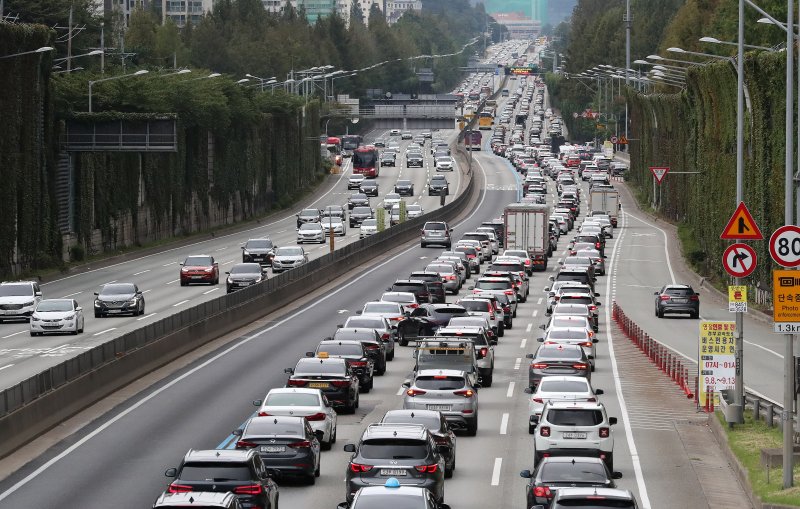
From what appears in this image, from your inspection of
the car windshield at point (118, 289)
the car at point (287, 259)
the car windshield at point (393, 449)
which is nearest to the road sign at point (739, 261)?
the car windshield at point (393, 449)

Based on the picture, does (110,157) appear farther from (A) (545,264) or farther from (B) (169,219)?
(A) (545,264)

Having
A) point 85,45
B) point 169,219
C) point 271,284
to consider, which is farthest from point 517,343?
point 85,45

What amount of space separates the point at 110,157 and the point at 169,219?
12.7 metres

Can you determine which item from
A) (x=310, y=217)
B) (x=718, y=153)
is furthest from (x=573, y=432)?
(x=310, y=217)

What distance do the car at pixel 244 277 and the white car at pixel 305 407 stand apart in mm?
37157

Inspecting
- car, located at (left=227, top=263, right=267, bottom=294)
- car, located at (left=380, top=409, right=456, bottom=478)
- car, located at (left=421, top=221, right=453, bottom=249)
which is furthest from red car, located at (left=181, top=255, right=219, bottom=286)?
car, located at (left=380, top=409, right=456, bottom=478)

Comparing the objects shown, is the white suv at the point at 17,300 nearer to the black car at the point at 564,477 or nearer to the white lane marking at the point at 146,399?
the white lane marking at the point at 146,399

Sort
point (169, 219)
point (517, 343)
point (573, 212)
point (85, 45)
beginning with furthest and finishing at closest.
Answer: point (85, 45) → point (573, 212) → point (169, 219) → point (517, 343)

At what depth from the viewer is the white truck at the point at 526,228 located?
8581cm

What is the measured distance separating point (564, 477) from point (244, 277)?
46401mm

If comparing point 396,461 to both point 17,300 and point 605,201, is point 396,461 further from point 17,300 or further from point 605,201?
point 605,201

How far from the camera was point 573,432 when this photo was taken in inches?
1132

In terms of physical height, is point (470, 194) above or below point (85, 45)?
below

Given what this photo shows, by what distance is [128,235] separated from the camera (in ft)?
337
